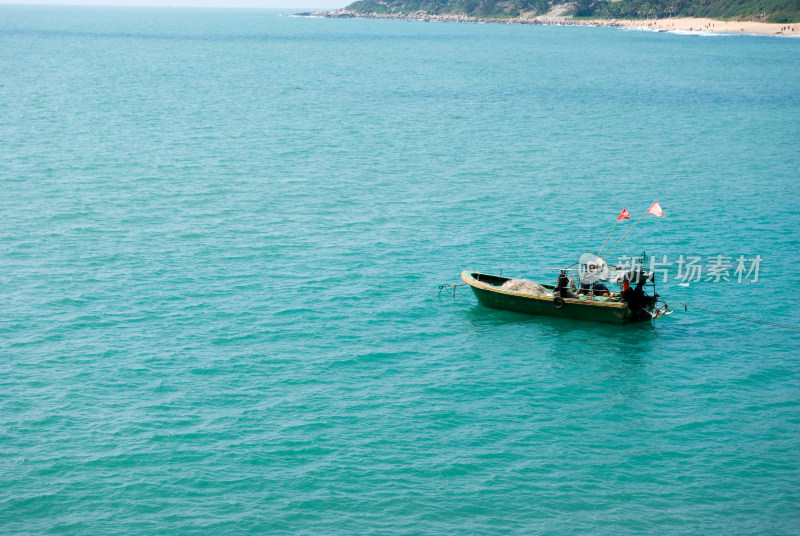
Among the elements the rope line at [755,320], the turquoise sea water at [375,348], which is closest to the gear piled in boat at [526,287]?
the turquoise sea water at [375,348]

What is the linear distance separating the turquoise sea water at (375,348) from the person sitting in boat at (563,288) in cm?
180

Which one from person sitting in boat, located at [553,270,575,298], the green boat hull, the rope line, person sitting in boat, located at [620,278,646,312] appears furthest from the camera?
the rope line

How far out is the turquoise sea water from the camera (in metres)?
28.9

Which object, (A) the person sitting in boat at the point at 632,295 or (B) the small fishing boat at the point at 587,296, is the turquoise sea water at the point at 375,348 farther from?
(A) the person sitting in boat at the point at 632,295

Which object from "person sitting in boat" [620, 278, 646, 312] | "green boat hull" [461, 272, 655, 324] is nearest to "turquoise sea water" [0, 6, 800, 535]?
"green boat hull" [461, 272, 655, 324]

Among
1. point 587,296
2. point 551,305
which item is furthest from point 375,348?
point 587,296

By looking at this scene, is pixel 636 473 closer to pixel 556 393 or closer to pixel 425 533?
pixel 556 393

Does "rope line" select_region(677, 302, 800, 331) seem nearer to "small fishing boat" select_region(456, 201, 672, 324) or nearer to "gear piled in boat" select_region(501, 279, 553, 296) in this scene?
"small fishing boat" select_region(456, 201, 672, 324)

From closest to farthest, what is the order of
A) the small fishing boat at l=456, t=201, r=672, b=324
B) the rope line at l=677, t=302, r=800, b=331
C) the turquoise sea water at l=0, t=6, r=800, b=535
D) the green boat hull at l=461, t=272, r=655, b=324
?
the turquoise sea water at l=0, t=6, r=800, b=535 < the small fishing boat at l=456, t=201, r=672, b=324 < the green boat hull at l=461, t=272, r=655, b=324 < the rope line at l=677, t=302, r=800, b=331

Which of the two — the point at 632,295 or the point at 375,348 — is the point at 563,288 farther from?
the point at 375,348

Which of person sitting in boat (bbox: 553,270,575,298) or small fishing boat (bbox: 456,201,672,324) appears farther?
person sitting in boat (bbox: 553,270,575,298)

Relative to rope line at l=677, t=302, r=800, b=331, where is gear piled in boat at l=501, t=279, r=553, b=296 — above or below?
above

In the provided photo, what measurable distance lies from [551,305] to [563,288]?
3.78 feet

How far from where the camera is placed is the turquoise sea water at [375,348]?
28.9 meters
